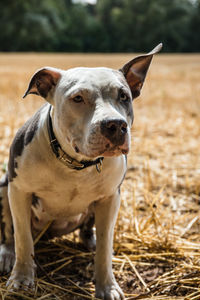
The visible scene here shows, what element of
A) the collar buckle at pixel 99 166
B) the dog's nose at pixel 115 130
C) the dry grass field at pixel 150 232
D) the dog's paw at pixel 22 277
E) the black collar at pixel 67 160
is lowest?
the dry grass field at pixel 150 232

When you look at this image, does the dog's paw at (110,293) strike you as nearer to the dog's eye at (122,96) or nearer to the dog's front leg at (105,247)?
the dog's front leg at (105,247)

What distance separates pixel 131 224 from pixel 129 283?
21.3 inches

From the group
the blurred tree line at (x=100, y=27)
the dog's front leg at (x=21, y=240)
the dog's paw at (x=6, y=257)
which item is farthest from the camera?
the blurred tree line at (x=100, y=27)

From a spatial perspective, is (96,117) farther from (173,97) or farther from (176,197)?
(173,97)

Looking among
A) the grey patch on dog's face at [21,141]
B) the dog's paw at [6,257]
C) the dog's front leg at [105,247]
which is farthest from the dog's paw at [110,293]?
the grey patch on dog's face at [21,141]

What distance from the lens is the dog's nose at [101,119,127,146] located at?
156 cm

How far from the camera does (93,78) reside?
1729 mm

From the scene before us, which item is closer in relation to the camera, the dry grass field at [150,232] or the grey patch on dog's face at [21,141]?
the grey patch on dog's face at [21,141]

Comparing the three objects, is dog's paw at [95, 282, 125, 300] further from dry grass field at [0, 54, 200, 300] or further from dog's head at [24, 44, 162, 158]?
dog's head at [24, 44, 162, 158]

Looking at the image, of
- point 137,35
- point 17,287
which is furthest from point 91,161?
point 137,35

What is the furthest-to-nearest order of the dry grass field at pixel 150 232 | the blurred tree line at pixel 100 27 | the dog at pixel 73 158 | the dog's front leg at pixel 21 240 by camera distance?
the blurred tree line at pixel 100 27
the dry grass field at pixel 150 232
the dog's front leg at pixel 21 240
the dog at pixel 73 158

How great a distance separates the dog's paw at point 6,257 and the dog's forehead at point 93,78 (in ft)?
3.33

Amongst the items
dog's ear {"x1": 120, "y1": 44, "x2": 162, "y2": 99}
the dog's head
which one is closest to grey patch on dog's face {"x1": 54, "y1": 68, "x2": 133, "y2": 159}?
the dog's head

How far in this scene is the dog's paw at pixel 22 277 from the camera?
6.53ft
